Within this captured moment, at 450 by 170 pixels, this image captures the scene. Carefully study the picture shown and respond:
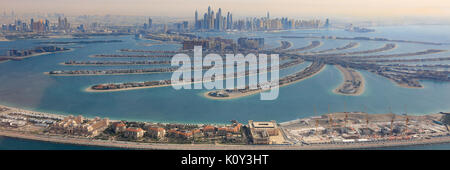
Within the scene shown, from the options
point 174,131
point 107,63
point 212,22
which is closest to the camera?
point 174,131

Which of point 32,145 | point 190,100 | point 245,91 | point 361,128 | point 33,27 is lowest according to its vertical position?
point 32,145

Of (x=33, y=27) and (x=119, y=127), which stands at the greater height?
(x=33, y=27)

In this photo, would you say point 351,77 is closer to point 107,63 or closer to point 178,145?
point 178,145

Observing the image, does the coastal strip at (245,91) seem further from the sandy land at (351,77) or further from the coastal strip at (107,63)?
the coastal strip at (107,63)

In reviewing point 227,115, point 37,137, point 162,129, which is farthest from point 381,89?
point 37,137

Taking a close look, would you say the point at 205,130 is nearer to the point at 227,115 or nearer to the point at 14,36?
the point at 227,115

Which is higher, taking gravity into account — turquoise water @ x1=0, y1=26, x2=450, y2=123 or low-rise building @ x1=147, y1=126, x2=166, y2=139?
turquoise water @ x1=0, y1=26, x2=450, y2=123

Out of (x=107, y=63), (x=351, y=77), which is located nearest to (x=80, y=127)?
(x=107, y=63)

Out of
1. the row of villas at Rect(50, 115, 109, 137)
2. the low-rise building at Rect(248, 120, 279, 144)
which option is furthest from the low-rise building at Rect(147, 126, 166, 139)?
the low-rise building at Rect(248, 120, 279, 144)

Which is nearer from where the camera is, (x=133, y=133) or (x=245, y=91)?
(x=133, y=133)

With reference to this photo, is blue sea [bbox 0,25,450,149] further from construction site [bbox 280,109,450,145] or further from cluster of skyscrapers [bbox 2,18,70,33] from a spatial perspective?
cluster of skyscrapers [bbox 2,18,70,33]

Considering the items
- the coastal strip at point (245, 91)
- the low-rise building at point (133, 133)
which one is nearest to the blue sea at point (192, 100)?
the coastal strip at point (245, 91)
